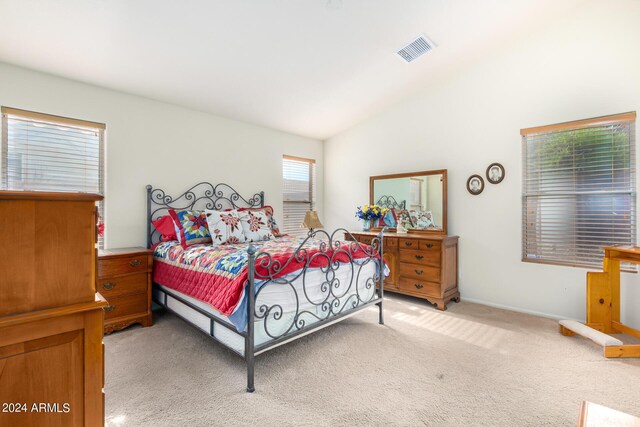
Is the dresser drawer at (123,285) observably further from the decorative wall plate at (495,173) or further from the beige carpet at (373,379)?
the decorative wall plate at (495,173)

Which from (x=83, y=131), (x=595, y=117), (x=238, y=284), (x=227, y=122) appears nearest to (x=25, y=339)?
(x=238, y=284)

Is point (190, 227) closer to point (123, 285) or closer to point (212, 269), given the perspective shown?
point (123, 285)

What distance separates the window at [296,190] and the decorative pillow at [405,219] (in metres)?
1.61

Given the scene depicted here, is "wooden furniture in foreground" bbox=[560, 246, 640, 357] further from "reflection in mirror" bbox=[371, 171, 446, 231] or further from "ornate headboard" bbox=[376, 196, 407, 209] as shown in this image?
"ornate headboard" bbox=[376, 196, 407, 209]

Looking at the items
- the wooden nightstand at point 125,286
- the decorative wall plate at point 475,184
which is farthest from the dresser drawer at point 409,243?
the wooden nightstand at point 125,286

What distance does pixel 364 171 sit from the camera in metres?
4.89

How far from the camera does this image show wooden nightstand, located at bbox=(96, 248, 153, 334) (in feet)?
9.08

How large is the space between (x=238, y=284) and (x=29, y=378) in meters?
1.20

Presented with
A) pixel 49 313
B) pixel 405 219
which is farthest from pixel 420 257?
pixel 49 313

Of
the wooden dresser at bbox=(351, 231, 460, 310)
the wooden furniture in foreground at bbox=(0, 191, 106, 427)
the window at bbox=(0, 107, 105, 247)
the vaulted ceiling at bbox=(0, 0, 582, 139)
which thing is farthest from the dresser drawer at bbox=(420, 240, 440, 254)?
the window at bbox=(0, 107, 105, 247)

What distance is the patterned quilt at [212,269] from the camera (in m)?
2.09

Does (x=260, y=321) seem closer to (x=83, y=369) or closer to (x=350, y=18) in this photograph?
(x=83, y=369)

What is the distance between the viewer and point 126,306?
2898 mm

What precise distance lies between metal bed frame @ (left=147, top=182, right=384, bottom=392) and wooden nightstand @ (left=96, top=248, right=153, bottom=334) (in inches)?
7.9
